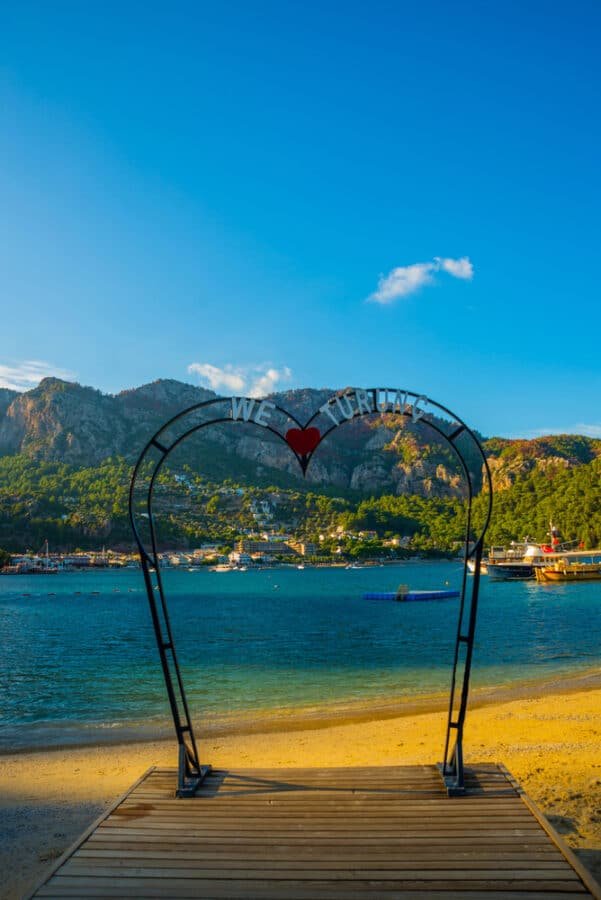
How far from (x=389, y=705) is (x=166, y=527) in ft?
503

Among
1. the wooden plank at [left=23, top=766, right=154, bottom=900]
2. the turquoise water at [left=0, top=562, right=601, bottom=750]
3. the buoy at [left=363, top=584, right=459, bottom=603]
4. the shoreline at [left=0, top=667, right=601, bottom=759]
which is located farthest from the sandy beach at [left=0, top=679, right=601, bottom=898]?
the buoy at [left=363, top=584, right=459, bottom=603]

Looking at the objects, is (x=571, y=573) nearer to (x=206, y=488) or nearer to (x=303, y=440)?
(x=303, y=440)

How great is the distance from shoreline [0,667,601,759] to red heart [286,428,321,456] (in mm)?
10244

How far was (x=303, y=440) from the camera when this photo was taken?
7.06m

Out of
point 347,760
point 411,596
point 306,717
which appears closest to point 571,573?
point 411,596

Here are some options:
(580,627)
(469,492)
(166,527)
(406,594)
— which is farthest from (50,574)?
(469,492)

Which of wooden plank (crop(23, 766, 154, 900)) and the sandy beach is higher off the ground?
wooden plank (crop(23, 766, 154, 900))

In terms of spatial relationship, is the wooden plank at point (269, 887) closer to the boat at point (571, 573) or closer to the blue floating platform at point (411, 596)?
the blue floating platform at point (411, 596)

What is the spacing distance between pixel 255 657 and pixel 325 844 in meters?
26.0

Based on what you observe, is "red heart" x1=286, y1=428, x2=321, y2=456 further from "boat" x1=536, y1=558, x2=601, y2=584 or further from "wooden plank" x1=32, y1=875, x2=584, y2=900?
"boat" x1=536, y1=558, x2=601, y2=584

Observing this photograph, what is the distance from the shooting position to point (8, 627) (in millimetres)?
48500

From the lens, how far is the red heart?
7000mm

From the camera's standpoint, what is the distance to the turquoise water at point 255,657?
1880 centimetres

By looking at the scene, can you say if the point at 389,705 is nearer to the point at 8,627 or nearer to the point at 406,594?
the point at 8,627
